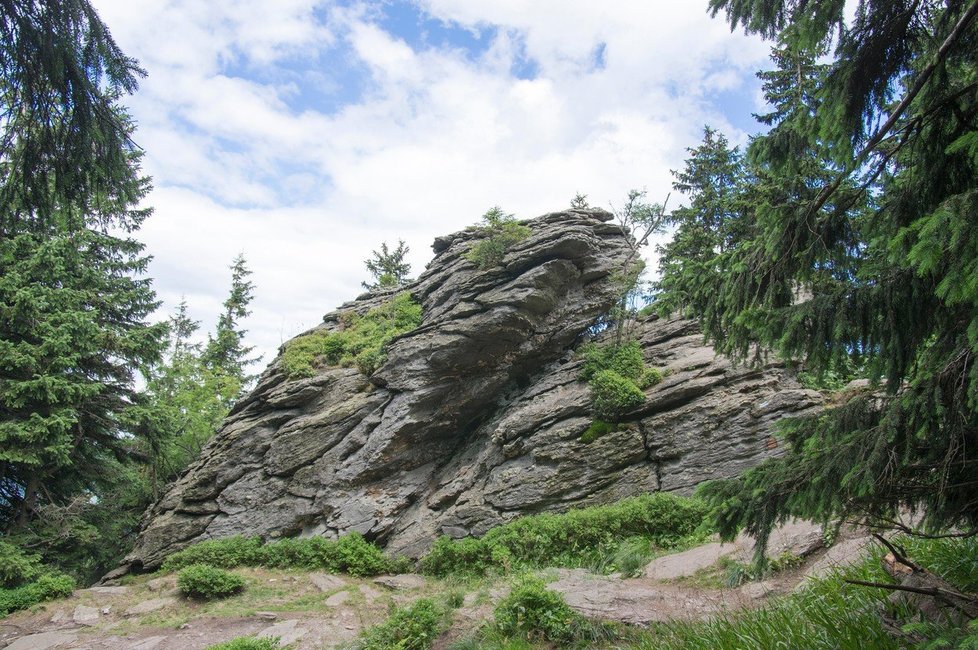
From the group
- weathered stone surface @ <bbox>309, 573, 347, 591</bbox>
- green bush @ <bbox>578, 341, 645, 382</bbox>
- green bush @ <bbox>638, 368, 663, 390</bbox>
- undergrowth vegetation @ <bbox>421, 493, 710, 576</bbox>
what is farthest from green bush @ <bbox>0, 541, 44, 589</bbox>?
green bush @ <bbox>638, 368, 663, 390</bbox>

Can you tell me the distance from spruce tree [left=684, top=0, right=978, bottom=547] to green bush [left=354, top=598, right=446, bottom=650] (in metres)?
4.98

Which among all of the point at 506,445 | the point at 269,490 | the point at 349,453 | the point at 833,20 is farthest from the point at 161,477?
the point at 833,20

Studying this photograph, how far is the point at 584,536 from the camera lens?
10.8m

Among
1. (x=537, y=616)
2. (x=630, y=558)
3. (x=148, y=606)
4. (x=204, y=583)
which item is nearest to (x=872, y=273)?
(x=537, y=616)

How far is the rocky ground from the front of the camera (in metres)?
6.59

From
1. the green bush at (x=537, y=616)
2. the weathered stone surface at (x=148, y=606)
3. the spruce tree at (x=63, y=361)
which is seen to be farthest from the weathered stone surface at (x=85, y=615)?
the green bush at (x=537, y=616)

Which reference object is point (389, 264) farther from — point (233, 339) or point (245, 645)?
point (245, 645)

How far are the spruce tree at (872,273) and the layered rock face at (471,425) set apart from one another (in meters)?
8.80

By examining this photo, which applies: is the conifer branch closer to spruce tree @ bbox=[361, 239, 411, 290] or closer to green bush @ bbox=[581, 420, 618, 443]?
green bush @ bbox=[581, 420, 618, 443]

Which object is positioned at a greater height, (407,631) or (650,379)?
(650,379)

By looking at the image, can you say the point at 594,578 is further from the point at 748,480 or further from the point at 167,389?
the point at 167,389

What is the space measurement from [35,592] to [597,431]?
13.0m

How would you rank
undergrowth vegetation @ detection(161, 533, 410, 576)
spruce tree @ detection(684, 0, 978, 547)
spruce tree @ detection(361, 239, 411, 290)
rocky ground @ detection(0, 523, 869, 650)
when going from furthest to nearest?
spruce tree @ detection(361, 239, 411, 290)
undergrowth vegetation @ detection(161, 533, 410, 576)
rocky ground @ detection(0, 523, 869, 650)
spruce tree @ detection(684, 0, 978, 547)

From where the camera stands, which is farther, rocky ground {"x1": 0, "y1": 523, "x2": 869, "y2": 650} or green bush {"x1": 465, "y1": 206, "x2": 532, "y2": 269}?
green bush {"x1": 465, "y1": 206, "x2": 532, "y2": 269}
